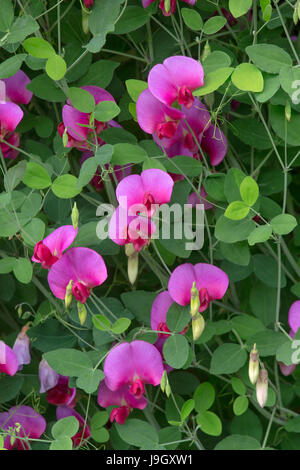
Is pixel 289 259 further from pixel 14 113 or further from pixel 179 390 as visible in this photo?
pixel 14 113

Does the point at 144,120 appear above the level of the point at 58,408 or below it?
above

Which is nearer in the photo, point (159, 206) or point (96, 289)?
point (159, 206)

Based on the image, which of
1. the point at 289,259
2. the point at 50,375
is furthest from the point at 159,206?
the point at 50,375

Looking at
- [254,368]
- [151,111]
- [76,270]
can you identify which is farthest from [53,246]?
[254,368]

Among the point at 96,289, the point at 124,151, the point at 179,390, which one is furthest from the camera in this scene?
the point at 96,289

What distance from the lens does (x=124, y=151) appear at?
46.0 inches

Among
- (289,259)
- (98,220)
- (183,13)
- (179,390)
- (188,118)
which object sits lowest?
(179,390)

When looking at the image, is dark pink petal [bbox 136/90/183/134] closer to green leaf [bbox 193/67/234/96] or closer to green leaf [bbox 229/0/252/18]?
green leaf [bbox 193/67/234/96]

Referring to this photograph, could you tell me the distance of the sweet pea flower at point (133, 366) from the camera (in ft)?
3.95

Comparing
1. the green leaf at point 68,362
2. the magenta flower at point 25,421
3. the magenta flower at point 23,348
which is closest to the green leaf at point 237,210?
the green leaf at point 68,362

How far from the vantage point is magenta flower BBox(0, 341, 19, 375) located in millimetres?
1292

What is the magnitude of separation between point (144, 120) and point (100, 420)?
22.3 inches

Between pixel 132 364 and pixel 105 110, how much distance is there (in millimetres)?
434

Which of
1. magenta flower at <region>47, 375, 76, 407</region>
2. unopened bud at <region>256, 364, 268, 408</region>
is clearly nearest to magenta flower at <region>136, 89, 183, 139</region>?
unopened bud at <region>256, 364, 268, 408</region>
